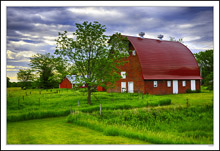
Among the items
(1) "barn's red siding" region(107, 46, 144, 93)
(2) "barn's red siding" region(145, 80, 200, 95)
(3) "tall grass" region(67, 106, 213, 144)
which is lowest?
(3) "tall grass" region(67, 106, 213, 144)

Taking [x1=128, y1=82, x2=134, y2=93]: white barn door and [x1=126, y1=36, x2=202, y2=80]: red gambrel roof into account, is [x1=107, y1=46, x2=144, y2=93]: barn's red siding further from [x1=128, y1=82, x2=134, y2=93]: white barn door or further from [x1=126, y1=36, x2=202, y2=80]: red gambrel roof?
[x1=126, y1=36, x2=202, y2=80]: red gambrel roof

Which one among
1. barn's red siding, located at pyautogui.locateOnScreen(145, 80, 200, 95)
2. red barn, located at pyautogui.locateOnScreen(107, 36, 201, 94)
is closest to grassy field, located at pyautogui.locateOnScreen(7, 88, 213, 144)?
barn's red siding, located at pyautogui.locateOnScreen(145, 80, 200, 95)

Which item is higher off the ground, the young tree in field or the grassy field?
the young tree in field

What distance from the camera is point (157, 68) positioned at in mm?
29156

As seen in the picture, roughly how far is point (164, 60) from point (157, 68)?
1.77 meters

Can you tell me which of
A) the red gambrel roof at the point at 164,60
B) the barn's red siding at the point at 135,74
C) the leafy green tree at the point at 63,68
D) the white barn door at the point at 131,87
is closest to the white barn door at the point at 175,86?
A: the red gambrel roof at the point at 164,60

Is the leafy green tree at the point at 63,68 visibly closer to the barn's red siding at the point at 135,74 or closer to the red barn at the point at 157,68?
the red barn at the point at 157,68

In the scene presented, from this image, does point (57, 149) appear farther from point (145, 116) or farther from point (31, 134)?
point (145, 116)

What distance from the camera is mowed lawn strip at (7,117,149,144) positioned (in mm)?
8445

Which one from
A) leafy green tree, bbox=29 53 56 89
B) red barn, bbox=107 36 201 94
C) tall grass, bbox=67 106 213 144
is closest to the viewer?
tall grass, bbox=67 106 213 144

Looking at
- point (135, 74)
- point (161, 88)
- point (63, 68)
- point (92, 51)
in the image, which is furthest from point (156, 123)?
point (161, 88)

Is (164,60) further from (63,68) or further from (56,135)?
(56,135)

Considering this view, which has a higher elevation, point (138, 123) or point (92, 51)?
point (92, 51)

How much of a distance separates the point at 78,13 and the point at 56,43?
695 centimetres
